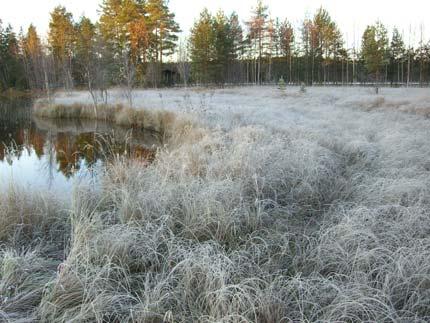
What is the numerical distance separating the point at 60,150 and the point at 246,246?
26.7 feet

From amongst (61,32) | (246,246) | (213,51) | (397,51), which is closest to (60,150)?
→ (246,246)

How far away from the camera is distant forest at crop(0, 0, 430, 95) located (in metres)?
34.6

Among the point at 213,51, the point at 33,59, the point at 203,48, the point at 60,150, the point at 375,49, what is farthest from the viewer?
the point at 213,51

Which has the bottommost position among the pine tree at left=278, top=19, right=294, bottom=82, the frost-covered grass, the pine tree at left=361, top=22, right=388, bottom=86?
the frost-covered grass

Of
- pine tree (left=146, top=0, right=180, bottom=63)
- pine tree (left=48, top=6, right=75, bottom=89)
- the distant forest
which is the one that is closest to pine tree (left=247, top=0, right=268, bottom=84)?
the distant forest

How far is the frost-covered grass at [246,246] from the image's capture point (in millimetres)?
2584

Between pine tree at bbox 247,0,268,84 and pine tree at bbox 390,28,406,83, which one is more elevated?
pine tree at bbox 247,0,268,84

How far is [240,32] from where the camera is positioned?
42781 millimetres

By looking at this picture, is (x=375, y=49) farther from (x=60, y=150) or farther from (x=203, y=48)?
(x=60, y=150)

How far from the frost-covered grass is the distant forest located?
87.3 ft

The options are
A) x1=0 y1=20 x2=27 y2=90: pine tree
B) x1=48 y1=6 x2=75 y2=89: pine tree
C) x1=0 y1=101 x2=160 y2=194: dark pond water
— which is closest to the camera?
x1=0 y1=101 x2=160 y2=194: dark pond water

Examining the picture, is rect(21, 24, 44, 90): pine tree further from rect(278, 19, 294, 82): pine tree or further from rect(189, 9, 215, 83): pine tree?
rect(278, 19, 294, 82): pine tree

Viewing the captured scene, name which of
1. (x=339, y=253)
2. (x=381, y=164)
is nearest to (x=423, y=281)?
(x=339, y=253)

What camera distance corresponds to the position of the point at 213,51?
3728 cm
